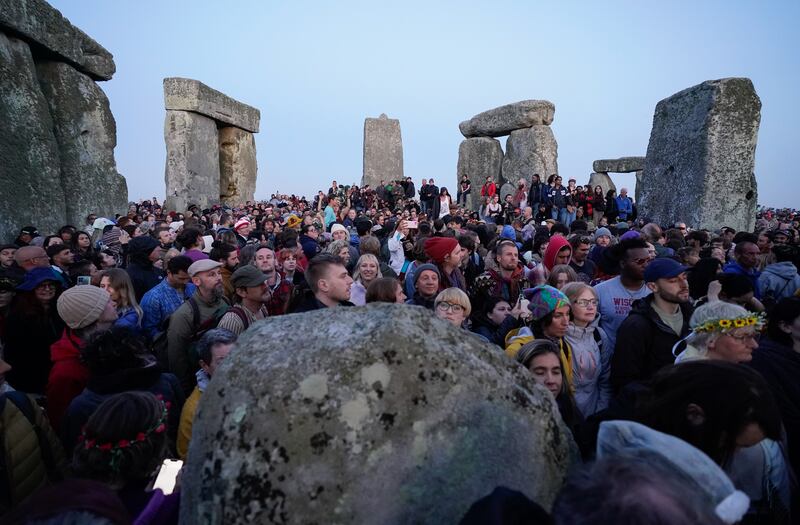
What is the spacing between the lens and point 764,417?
→ 148 cm

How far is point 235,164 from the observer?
18109 millimetres

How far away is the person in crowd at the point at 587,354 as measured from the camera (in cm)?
330

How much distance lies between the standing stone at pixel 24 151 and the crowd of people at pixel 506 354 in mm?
715

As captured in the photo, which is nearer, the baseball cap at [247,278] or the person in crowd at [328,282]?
the person in crowd at [328,282]

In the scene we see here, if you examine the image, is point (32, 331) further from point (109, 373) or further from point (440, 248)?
point (440, 248)

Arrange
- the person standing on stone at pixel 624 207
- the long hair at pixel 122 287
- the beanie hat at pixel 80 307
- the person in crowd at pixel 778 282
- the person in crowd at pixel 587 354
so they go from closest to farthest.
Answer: the beanie hat at pixel 80 307 → the person in crowd at pixel 587 354 → the long hair at pixel 122 287 → the person in crowd at pixel 778 282 → the person standing on stone at pixel 624 207

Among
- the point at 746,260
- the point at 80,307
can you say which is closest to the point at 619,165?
the point at 746,260

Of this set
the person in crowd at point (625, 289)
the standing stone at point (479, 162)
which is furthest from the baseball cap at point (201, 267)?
the standing stone at point (479, 162)

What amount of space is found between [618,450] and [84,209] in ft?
33.9

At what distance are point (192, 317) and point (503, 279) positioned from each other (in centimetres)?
300

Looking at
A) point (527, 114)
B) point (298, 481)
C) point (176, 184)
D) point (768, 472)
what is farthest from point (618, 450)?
point (527, 114)

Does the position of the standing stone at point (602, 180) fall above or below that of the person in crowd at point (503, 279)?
above

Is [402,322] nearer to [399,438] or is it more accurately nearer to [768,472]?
[399,438]

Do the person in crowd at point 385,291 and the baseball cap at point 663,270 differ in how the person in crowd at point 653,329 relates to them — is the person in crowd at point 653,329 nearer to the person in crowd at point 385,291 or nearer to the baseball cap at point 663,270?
the baseball cap at point 663,270
